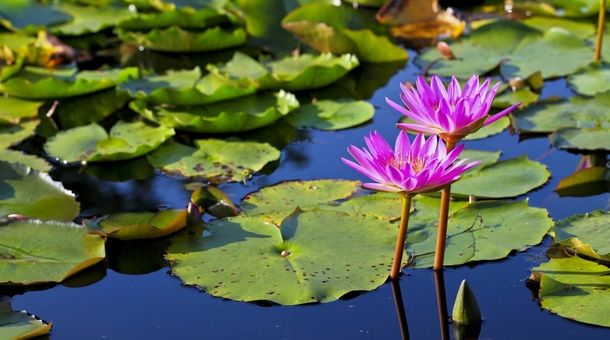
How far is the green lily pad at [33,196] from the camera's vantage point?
2.47 meters

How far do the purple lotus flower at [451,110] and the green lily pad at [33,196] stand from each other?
131cm

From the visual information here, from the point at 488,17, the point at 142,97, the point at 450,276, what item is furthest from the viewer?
the point at 488,17

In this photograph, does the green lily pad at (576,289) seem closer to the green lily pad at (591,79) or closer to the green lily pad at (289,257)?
the green lily pad at (289,257)

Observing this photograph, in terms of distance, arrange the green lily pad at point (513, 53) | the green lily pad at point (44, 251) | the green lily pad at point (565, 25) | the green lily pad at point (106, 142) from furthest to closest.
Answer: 1. the green lily pad at point (565, 25)
2. the green lily pad at point (513, 53)
3. the green lily pad at point (106, 142)
4. the green lily pad at point (44, 251)

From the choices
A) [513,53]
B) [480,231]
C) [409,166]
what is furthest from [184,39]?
[409,166]

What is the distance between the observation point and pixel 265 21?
4.36m

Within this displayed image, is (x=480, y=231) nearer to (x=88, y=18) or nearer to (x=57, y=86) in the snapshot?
(x=57, y=86)

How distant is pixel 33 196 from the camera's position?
255cm

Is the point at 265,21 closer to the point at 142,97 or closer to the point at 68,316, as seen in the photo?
the point at 142,97

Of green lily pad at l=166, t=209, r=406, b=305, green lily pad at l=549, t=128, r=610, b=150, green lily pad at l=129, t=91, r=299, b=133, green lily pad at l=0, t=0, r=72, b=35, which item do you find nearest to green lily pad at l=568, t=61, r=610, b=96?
green lily pad at l=549, t=128, r=610, b=150

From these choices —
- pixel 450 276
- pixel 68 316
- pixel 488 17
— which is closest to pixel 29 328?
pixel 68 316

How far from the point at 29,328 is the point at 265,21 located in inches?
113

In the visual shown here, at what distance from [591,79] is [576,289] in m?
1.82

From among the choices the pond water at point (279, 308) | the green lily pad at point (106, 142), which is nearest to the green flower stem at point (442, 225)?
the pond water at point (279, 308)
